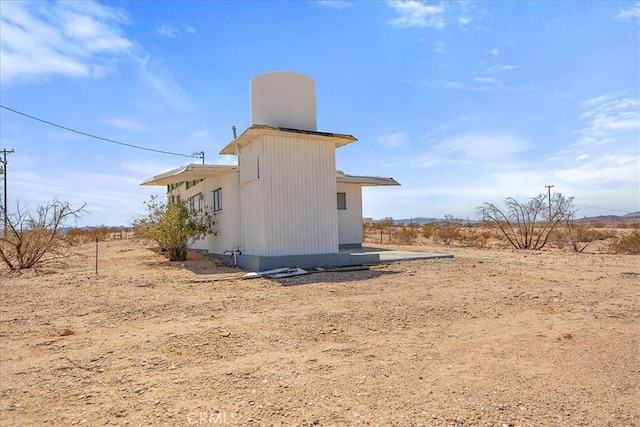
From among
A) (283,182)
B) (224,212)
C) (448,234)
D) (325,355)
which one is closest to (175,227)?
(224,212)

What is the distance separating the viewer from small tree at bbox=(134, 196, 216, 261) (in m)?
14.1

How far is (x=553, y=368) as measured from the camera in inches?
160

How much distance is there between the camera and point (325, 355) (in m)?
4.46

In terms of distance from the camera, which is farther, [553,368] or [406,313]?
[406,313]

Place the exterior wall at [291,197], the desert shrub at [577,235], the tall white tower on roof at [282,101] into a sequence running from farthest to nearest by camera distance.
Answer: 1. the desert shrub at [577,235]
2. the tall white tower on roof at [282,101]
3. the exterior wall at [291,197]

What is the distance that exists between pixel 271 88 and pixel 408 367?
978 cm

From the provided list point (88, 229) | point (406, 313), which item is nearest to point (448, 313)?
point (406, 313)

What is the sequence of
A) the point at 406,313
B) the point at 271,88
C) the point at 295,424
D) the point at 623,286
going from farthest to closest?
the point at 271,88 → the point at 623,286 → the point at 406,313 → the point at 295,424

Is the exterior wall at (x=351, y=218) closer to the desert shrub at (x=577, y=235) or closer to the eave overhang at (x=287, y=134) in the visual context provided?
the eave overhang at (x=287, y=134)

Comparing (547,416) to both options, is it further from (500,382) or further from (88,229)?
(88,229)

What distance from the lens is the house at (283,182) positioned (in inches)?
444

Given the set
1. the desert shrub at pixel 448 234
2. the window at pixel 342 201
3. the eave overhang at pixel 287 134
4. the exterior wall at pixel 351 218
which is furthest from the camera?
the desert shrub at pixel 448 234

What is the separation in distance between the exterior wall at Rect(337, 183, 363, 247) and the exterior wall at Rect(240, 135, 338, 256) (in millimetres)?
6052

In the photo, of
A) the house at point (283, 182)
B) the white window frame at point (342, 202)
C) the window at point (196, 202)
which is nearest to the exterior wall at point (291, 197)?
the house at point (283, 182)
